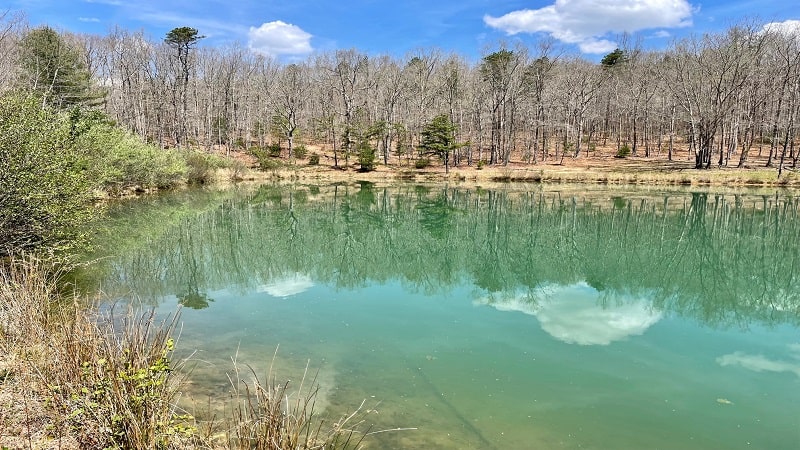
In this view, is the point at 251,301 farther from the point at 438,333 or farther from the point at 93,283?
the point at 438,333

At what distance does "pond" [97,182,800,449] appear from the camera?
7238mm

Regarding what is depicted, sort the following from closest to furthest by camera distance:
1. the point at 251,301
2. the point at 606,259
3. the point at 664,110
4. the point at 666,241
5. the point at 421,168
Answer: the point at 251,301, the point at 606,259, the point at 666,241, the point at 421,168, the point at 664,110

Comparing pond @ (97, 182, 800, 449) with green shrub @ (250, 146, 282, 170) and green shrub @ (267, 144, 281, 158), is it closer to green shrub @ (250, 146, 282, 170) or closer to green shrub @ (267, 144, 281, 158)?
green shrub @ (250, 146, 282, 170)

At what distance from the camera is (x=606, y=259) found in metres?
18.5

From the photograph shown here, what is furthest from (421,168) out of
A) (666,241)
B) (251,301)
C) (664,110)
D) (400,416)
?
(400,416)

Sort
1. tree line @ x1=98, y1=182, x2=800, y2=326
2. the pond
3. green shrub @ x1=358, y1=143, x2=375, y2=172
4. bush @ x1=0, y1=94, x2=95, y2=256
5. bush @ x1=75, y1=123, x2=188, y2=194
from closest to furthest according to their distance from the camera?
the pond < bush @ x1=0, y1=94, x2=95, y2=256 < tree line @ x1=98, y1=182, x2=800, y2=326 < bush @ x1=75, y1=123, x2=188, y2=194 < green shrub @ x1=358, y1=143, x2=375, y2=172

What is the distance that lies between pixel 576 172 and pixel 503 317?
40052 mm

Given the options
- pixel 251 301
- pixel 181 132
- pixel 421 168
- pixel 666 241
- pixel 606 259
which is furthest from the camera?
pixel 181 132

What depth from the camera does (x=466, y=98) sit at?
62.9m

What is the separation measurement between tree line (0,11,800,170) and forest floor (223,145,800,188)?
1.45m

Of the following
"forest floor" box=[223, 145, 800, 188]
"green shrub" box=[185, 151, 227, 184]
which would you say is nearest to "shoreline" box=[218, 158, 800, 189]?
"forest floor" box=[223, 145, 800, 188]

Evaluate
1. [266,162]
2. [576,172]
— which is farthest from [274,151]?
[576,172]

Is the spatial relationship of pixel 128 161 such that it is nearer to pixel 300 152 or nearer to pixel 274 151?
pixel 300 152

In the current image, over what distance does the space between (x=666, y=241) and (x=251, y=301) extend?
59.3ft
